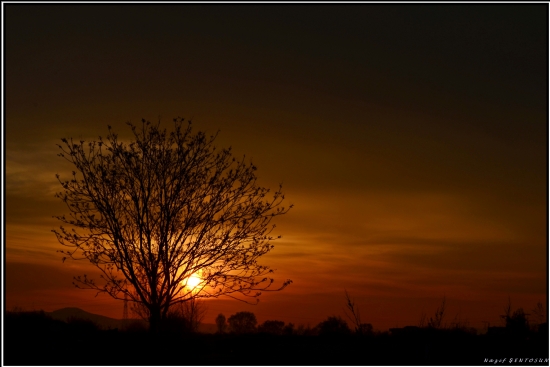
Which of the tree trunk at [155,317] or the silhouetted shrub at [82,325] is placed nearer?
the silhouetted shrub at [82,325]

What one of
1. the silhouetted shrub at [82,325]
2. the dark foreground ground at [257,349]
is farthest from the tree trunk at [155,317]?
the silhouetted shrub at [82,325]

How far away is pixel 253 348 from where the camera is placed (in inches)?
888

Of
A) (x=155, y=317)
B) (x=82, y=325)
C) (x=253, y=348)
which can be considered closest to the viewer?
(x=253, y=348)

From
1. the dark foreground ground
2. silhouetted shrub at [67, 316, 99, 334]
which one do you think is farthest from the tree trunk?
silhouetted shrub at [67, 316, 99, 334]

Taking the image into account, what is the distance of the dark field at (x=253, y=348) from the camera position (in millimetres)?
19828

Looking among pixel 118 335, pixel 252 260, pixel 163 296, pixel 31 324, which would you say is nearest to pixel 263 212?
pixel 252 260

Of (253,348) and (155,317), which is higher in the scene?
(155,317)

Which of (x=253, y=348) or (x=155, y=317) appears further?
(x=155, y=317)

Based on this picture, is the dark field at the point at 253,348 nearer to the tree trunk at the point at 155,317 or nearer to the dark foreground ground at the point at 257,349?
the dark foreground ground at the point at 257,349

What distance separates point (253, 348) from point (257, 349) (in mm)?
268

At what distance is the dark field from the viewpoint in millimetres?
19828

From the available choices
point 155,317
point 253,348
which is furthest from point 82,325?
point 253,348

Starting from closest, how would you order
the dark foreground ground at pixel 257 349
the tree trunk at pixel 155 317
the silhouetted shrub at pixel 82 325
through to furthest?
1. the dark foreground ground at pixel 257 349
2. the silhouetted shrub at pixel 82 325
3. the tree trunk at pixel 155 317

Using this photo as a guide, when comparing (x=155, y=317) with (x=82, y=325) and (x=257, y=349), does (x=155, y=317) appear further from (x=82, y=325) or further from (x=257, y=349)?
(x=257, y=349)
